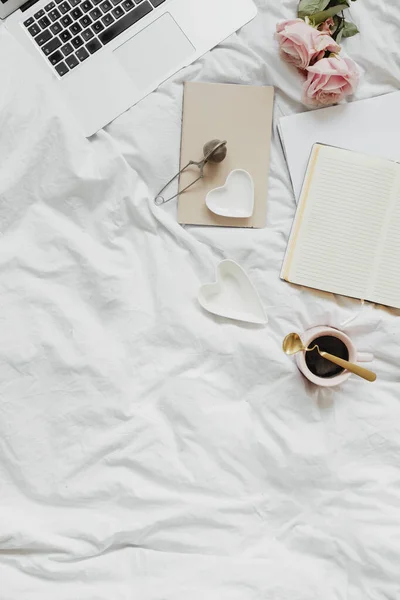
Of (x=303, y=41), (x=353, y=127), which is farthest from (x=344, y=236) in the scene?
(x=303, y=41)

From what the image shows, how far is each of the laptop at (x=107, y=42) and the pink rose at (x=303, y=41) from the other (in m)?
0.07

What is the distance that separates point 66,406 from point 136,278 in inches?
6.9

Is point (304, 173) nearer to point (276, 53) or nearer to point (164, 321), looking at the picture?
point (276, 53)

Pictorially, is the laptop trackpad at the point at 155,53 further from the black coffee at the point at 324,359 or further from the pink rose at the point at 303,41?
the black coffee at the point at 324,359

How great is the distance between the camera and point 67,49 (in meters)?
0.79

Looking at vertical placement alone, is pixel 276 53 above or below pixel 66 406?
above

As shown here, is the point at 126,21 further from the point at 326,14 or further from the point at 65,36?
the point at 326,14

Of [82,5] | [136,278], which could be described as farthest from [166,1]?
[136,278]

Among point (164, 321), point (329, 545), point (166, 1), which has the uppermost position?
point (166, 1)

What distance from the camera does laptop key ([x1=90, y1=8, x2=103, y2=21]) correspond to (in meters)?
0.79

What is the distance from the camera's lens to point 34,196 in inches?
30.3

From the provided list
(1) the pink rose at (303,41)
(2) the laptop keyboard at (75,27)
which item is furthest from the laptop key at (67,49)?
(1) the pink rose at (303,41)

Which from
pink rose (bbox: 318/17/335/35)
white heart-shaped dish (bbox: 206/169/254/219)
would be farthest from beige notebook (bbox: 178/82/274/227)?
pink rose (bbox: 318/17/335/35)

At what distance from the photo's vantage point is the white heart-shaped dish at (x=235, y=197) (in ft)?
2.67
